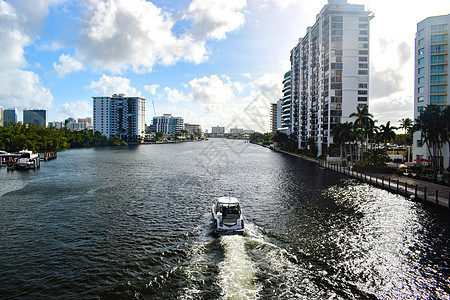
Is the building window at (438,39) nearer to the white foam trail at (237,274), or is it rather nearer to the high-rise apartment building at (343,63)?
the high-rise apartment building at (343,63)

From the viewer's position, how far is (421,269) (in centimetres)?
2341

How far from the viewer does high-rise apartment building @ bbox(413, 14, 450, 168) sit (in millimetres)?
80625

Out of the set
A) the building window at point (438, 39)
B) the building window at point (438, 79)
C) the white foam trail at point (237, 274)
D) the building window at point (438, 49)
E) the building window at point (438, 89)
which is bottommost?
the white foam trail at point (237, 274)

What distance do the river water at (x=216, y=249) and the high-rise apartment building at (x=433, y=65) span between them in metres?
49.9

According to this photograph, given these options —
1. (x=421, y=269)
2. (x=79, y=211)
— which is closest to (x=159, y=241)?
(x=79, y=211)

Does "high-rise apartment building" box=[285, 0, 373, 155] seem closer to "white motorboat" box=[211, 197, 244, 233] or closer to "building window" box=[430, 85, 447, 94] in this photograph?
"building window" box=[430, 85, 447, 94]

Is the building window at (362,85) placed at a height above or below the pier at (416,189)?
above

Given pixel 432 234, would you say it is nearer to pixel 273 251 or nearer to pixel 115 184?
pixel 273 251

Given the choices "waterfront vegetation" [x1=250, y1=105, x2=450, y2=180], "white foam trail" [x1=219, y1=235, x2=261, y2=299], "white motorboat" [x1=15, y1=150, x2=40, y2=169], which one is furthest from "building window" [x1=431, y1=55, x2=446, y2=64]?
"white motorboat" [x1=15, y1=150, x2=40, y2=169]

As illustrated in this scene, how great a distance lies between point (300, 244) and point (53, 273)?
22343mm

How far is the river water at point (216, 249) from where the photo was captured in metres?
20.3

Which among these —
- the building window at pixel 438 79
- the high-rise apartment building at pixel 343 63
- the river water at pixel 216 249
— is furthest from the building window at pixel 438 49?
the river water at pixel 216 249

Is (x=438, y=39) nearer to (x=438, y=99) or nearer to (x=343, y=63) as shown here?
(x=438, y=99)

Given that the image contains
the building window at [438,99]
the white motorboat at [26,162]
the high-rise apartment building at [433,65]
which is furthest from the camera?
the white motorboat at [26,162]
